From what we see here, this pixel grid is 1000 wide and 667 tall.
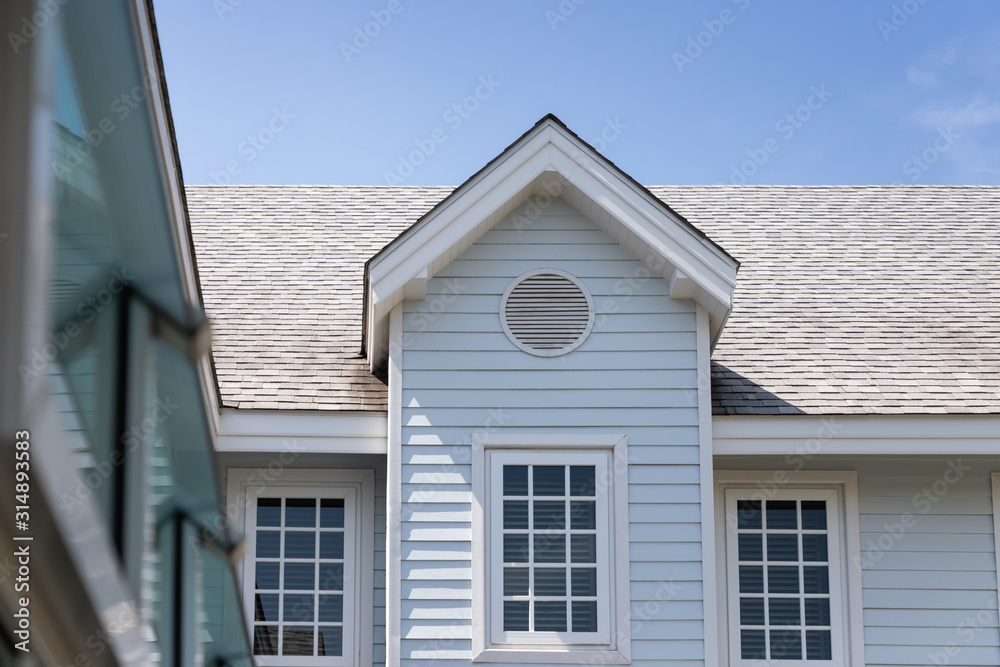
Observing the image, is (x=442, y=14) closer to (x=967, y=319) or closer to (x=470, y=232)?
(x=470, y=232)

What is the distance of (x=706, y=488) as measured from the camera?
7.43m

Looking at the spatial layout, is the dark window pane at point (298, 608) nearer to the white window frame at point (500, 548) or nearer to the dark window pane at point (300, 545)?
the dark window pane at point (300, 545)

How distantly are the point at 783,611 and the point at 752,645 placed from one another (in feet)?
1.22

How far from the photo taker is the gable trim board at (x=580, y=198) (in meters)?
7.43

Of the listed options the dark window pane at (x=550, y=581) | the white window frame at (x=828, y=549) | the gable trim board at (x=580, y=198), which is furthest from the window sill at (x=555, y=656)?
the gable trim board at (x=580, y=198)

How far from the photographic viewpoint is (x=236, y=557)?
1.86m

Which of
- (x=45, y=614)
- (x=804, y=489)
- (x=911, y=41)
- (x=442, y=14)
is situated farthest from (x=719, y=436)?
(x=45, y=614)

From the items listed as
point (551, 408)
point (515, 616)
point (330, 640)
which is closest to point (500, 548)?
point (515, 616)

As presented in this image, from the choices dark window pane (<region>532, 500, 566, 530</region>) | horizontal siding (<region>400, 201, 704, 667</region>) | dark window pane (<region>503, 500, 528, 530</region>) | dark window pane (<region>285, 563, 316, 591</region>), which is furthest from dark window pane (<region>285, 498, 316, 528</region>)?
dark window pane (<region>532, 500, 566, 530</region>)

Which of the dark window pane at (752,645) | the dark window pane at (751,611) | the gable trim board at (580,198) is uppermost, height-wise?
the gable trim board at (580,198)

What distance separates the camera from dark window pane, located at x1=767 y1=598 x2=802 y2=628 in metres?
8.13

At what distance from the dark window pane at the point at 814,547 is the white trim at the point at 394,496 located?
338 centimetres

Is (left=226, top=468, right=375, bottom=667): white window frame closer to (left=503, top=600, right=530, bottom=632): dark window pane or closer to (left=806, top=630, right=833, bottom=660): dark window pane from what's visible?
(left=503, top=600, right=530, bottom=632): dark window pane

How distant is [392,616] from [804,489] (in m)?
3.59
